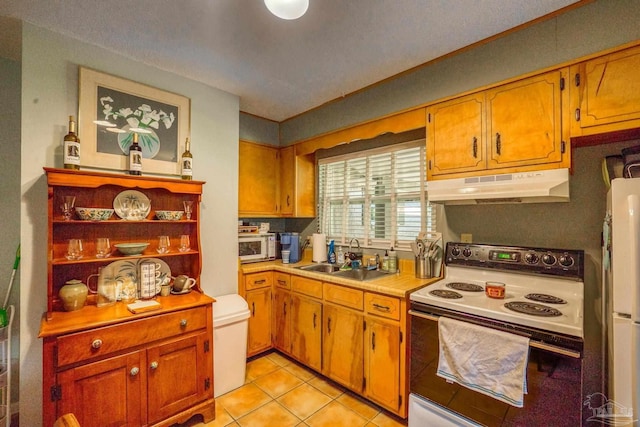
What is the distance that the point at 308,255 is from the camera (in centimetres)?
347

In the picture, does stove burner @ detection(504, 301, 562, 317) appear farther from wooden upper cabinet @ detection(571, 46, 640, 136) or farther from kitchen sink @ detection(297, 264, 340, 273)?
kitchen sink @ detection(297, 264, 340, 273)

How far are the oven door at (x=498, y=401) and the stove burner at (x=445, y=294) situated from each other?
0.46 ft

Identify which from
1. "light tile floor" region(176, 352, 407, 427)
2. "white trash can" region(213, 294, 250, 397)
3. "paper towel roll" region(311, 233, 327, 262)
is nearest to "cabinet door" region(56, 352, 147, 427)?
"light tile floor" region(176, 352, 407, 427)

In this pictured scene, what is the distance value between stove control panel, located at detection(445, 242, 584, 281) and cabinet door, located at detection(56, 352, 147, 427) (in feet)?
7.51

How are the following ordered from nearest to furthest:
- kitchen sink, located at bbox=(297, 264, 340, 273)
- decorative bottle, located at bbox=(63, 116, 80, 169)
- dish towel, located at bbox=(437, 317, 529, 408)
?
dish towel, located at bbox=(437, 317, 529, 408) < decorative bottle, located at bbox=(63, 116, 80, 169) < kitchen sink, located at bbox=(297, 264, 340, 273)

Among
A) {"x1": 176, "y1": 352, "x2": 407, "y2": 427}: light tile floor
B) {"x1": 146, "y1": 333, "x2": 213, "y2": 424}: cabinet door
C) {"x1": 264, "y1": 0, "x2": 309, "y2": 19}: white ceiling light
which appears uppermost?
{"x1": 264, "y1": 0, "x2": 309, "y2": 19}: white ceiling light

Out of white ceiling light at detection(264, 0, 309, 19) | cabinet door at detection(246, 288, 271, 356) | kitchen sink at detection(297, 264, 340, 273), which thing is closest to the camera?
white ceiling light at detection(264, 0, 309, 19)

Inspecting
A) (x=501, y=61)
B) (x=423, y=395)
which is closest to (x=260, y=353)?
(x=423, y=395)

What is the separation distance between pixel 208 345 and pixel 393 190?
207 centimetres

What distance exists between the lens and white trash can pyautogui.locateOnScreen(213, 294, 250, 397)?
229 cm

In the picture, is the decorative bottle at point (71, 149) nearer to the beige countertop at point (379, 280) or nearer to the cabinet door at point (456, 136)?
the beige countertop at point (379, 280)

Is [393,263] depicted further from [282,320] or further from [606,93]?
[606,93]

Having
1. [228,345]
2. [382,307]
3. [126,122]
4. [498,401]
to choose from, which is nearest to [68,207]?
[126,122]

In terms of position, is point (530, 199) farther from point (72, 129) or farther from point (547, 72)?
point (72, 129)
